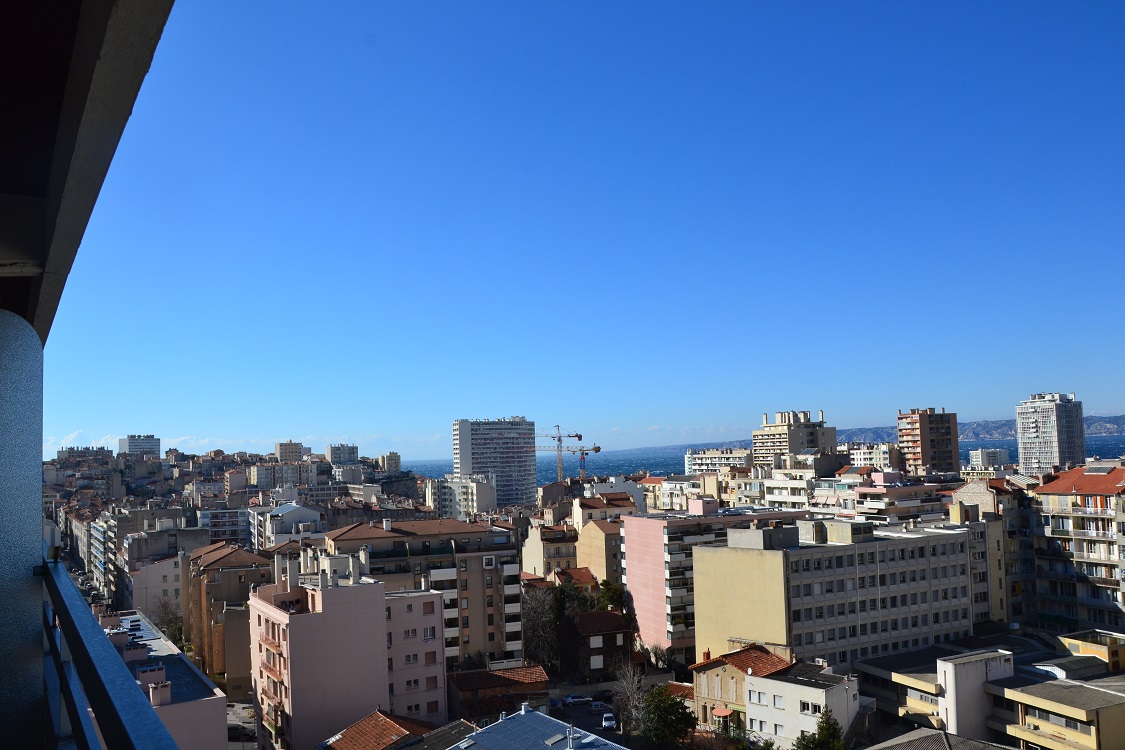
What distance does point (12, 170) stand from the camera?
5.37 ft

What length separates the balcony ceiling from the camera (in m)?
1.01

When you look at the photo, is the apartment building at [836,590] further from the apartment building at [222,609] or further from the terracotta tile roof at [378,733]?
the apartment building at [222,609]

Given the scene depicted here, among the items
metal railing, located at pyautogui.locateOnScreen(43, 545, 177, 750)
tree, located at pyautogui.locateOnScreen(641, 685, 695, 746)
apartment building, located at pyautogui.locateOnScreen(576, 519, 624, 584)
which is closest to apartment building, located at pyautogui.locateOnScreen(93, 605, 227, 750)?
tree, located at pyautogui.locateOnScreen(641, 685, 695, 746)

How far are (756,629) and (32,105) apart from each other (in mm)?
20206

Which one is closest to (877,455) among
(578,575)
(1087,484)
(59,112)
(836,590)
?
(1087,484)

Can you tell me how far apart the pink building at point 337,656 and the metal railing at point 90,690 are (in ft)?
49.3

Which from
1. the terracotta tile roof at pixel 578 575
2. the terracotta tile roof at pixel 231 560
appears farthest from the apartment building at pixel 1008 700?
the terracotta tile roof at pixel 231 560

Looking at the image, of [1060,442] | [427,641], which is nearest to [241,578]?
[427,641]

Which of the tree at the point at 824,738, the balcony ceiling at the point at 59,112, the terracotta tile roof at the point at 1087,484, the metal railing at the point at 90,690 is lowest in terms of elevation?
the tree at the point at 824,738

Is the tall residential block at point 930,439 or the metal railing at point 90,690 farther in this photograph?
the tall residential block at point 930,439

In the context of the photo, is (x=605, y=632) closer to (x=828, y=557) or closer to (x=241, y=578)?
(x=828, y=557)

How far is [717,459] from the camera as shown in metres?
76.8

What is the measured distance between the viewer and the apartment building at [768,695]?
15523 mm

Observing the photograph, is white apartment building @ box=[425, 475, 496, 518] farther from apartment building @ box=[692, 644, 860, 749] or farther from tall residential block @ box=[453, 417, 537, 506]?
apartment building @ box=[692, 644, 860, 749]
